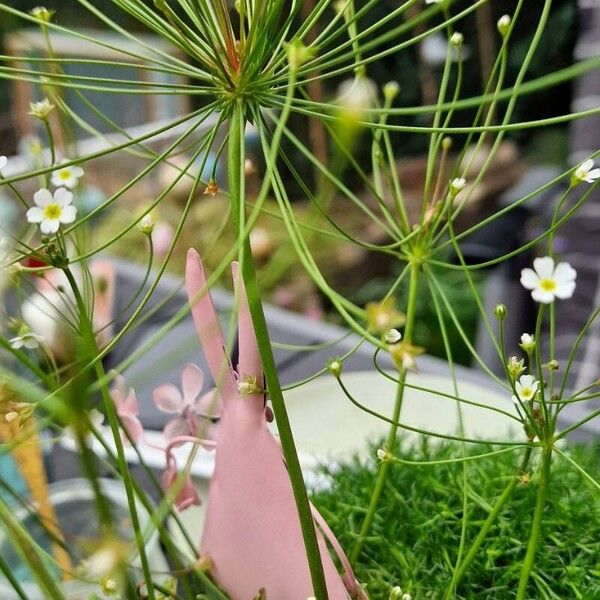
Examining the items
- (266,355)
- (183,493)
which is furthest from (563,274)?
(183,493)

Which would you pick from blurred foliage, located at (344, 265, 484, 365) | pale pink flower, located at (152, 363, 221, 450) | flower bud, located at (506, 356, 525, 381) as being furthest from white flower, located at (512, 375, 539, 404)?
blurred foliage, located at (344, 265, 484, 365)

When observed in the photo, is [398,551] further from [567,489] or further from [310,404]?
[310,404]

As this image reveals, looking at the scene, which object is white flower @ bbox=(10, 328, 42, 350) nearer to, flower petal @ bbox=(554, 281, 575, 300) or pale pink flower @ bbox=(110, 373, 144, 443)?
pale pink flower @ bbox=(110, 373, 144, 443)

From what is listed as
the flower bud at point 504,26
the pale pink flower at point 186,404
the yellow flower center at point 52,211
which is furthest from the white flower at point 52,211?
the flower bud at point 504,26

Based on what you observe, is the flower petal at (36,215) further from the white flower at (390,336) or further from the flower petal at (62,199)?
the white flower at (390,336)

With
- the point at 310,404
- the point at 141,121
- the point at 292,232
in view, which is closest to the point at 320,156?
the point at 141,121
